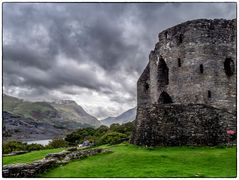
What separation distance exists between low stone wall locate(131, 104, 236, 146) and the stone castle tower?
6 centimetres

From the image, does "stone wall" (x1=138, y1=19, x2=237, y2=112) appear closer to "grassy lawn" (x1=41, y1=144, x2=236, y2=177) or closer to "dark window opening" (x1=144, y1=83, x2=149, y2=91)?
"dark window opening" (x1=144, y1=83, x2=149, y2=91)

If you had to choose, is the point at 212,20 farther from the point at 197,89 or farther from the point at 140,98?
the point at 140,98

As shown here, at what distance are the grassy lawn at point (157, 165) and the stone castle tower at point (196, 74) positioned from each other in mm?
3257

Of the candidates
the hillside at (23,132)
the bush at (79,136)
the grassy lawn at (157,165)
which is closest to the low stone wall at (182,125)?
the grassy lawn at (157,165)

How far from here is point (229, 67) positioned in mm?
27109

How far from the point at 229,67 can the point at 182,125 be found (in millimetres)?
7936

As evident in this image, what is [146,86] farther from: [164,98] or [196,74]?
[196,74]

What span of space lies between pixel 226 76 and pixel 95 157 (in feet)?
42.4

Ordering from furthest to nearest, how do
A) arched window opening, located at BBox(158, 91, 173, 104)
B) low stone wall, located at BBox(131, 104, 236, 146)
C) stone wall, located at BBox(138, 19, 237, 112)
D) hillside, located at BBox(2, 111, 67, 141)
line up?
hillside, located at BBox(2, 111, 67, 141)
arched window opening, located at BBox(158, 91, 173, 104)
stone wall, located at BBox(138, 19, 237, 112)
low stone wall, located at BBox(131, 104, 236, 146)

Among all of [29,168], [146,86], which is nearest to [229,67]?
[146,86]

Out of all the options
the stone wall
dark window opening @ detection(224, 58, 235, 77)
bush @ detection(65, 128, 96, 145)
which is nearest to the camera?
the stone wall

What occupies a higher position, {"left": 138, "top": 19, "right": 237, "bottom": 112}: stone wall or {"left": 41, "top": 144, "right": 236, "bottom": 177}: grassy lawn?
{"left": 138, "top": 19, "right": 237, "bottom": 112}: stone wall

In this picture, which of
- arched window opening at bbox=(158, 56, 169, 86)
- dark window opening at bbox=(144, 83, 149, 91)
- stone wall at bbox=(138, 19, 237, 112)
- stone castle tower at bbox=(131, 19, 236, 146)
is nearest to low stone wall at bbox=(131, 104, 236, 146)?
stone castle tower at bbox=(131, 19, 236, 146)

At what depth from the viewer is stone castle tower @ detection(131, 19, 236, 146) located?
22.4 metres
